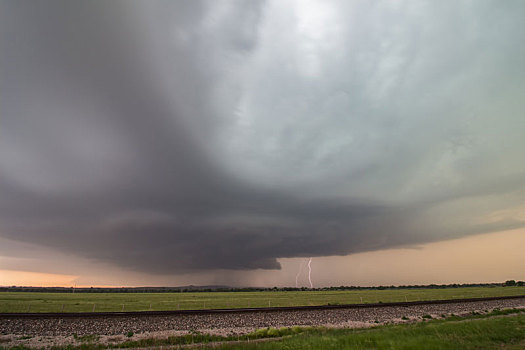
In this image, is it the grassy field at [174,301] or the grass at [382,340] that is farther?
the grassy field at [174,301]

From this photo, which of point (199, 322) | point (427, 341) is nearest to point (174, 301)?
point (199, 322)

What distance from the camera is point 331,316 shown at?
1452 inches

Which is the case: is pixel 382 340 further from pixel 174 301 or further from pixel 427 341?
pixel 174 301

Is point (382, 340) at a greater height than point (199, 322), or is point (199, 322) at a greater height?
point (199, 322)

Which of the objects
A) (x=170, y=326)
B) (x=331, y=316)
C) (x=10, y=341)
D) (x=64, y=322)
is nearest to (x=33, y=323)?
(x=64, y=322)

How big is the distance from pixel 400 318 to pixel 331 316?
8.57 metres

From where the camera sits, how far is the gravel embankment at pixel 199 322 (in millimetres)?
27609

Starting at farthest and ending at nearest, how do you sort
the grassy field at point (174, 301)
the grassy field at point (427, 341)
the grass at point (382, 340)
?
the grassy field at point (174, 301) → the grass at point (382, 340) → the grassy field at point (427, 341)

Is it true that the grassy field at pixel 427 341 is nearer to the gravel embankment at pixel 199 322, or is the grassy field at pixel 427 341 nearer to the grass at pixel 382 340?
the grass at pixel 382 340

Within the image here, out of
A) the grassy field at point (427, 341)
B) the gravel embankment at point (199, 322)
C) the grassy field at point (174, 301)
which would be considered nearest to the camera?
the grassy field at point (427, 341)

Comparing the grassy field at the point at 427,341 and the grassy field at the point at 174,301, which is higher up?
the grassy field at the point at 174,301

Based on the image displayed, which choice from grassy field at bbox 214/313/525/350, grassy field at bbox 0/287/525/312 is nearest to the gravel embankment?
grassy field at bbox 214/313/525/350

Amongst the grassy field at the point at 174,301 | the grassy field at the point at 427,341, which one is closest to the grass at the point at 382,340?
the grassy field at the point at 427,341

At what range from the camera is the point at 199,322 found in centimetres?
3175
